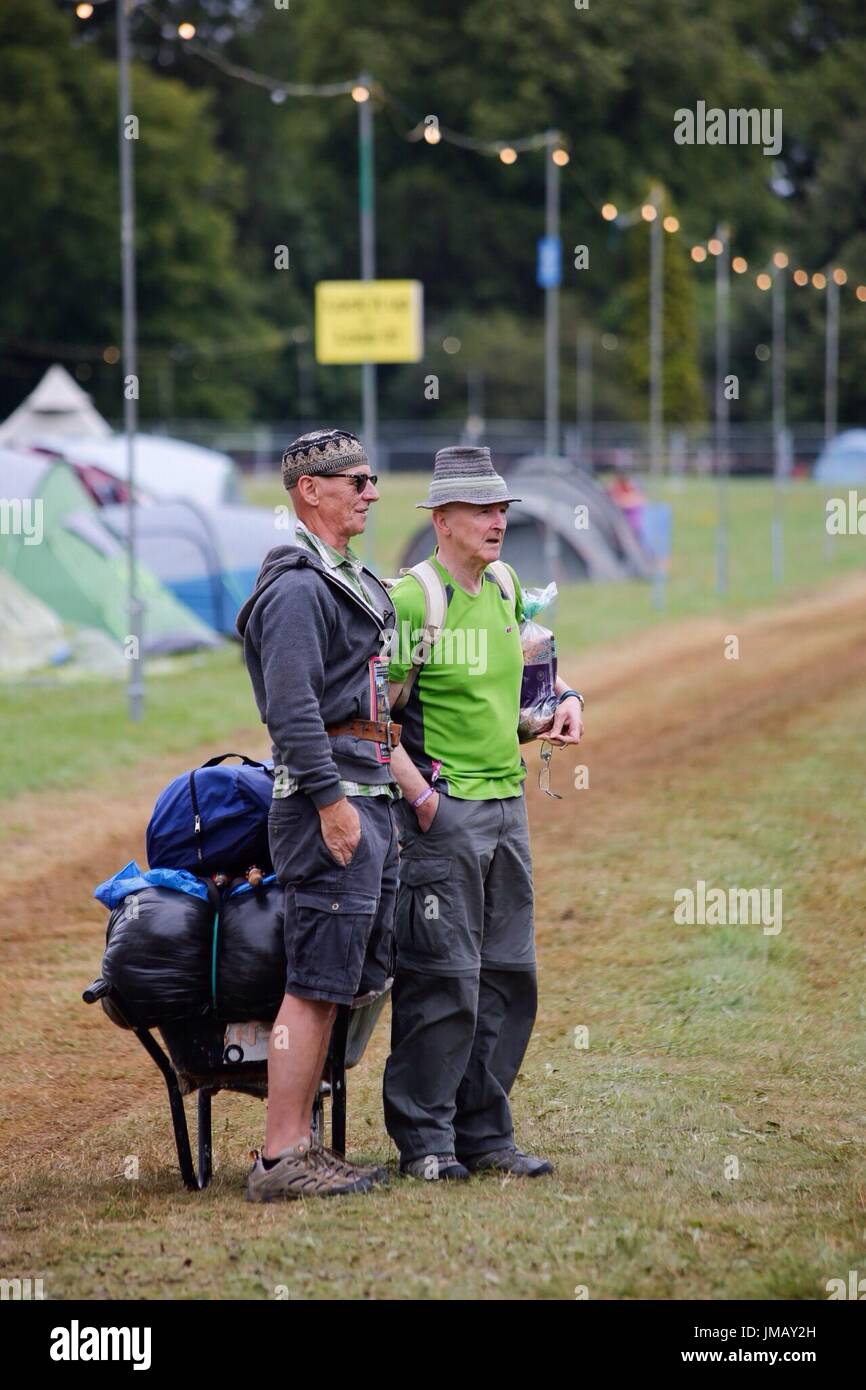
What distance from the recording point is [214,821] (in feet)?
17.3

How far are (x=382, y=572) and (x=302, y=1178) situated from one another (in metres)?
22.9

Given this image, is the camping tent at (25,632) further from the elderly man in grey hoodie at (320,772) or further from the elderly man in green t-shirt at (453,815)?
the elderly man in grey hoodie at (320,772)

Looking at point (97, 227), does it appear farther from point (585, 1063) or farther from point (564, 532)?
point (585, 1063)

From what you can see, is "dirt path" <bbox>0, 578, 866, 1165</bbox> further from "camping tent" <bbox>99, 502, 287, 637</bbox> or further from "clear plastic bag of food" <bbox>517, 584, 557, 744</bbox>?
"camping tent" <bbox>99, 502, 287, 637</bbox>

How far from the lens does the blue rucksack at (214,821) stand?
5254mm

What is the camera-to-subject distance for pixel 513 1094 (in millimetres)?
6500

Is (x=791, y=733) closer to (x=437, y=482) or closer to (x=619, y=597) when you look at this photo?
(x=437, y=482)

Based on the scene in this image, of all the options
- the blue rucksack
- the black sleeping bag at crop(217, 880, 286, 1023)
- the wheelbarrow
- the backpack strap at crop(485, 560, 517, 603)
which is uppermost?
the backpack strap at crop(485, 560, 517, 603)

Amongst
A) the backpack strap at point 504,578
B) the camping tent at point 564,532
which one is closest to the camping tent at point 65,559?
the camping tent at point 564,532

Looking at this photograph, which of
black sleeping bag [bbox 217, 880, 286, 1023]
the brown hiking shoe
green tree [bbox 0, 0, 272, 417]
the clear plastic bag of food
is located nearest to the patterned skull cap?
the clear plastic bag of food

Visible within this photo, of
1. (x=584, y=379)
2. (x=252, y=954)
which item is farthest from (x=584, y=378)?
(x=252, y=954)

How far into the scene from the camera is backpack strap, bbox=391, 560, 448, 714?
207 inches

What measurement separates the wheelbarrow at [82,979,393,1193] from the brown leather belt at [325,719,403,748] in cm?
74
